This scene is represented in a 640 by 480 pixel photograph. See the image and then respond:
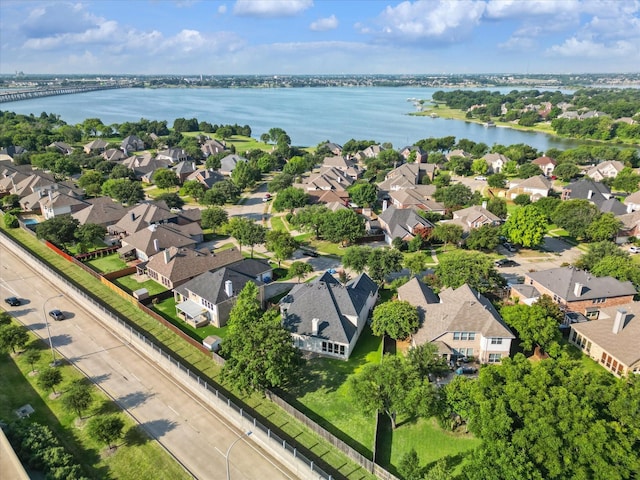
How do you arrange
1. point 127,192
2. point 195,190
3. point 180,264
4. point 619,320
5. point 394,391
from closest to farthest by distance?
1. point 394,391
2. point 619,320
3. point 180,264
4. point 127,192
5. point 195,190

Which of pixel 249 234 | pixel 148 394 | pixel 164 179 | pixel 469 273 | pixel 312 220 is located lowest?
pixel 148 394

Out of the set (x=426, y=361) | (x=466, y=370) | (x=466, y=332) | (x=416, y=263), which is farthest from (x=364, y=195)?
(x=426, y=361)

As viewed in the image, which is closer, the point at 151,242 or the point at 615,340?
the point at 615,340

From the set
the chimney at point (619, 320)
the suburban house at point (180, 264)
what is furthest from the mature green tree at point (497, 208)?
the suburban house at point (180, 264)

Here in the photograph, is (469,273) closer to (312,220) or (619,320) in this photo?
(619,320)

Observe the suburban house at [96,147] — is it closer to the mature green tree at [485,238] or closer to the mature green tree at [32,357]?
the mature green tree at [32,357]

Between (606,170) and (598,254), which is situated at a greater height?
(598,254)

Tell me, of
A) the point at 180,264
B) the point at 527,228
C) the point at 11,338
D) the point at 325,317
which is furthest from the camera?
the point at 527,228
